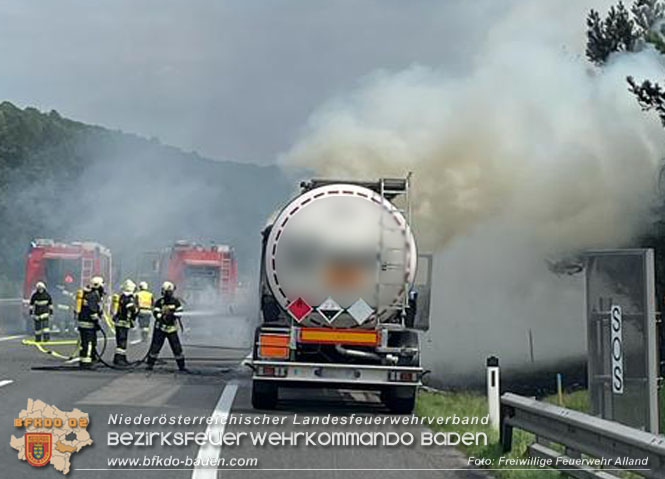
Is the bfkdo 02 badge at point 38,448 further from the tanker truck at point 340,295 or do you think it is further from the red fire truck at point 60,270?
the red fire truck at point 60,270

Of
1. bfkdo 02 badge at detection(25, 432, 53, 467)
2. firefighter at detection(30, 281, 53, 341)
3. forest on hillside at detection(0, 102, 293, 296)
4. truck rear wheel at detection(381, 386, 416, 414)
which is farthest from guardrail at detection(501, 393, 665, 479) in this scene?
forest on hillside at detection(0, 102, 293, 296)

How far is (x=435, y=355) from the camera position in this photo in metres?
25.3

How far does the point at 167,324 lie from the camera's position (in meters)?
19.7

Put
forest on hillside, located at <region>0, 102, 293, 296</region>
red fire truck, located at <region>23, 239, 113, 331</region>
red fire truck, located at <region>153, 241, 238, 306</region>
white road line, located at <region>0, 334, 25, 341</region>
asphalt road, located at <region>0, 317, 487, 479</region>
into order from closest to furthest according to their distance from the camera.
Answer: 1. asphalt road, located at <region>0, 317, 487, 479</region>
2. white road line, located at <region>0, 334, 25, 341</region>
3. red fire truck, located at <region>23, 239, 113, 331</region>
4. red fire truck, located at <region>153, 241, 238, 306</region>
5. forest on hillside, located at <region>0, 102, 293, 296</region>

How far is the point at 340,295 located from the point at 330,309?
236 millimetres

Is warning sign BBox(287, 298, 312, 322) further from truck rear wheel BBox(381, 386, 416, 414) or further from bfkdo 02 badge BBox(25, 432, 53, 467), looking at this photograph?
bfkdo 02 badge BBox(25, 432, 53, 467)

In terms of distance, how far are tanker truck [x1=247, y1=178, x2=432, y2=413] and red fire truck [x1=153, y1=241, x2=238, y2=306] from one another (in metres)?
21.9

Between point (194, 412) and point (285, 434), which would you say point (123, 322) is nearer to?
point (194, 412)

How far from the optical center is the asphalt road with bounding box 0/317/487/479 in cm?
1005

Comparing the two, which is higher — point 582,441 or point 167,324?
point 167,324

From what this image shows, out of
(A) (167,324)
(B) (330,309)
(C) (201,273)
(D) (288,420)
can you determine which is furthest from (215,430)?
(C) (201,273)

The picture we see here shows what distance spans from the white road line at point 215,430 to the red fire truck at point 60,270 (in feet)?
56.6

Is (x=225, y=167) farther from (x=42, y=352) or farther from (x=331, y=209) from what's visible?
(x=331, y=209)

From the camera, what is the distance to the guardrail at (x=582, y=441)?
25.1 feet
